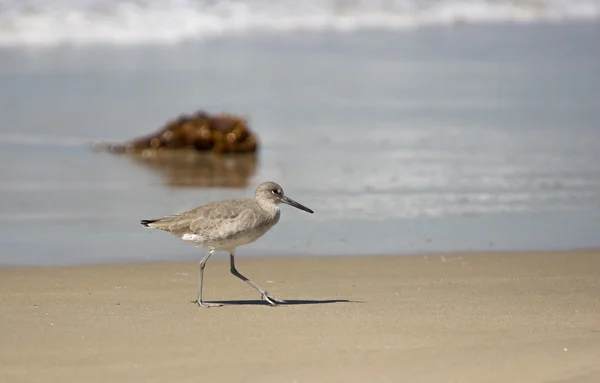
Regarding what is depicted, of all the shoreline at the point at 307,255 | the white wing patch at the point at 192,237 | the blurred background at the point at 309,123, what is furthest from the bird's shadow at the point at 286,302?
the blurred background at the point at 309,123

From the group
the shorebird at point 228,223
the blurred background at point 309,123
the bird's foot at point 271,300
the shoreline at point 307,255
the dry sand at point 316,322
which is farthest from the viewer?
the blurred background at point 309,123

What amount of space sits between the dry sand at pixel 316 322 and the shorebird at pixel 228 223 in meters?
0.41

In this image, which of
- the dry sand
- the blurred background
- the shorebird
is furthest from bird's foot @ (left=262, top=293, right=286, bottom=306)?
the blurred background

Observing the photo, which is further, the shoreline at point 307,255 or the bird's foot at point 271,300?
the shoreline at point 307,255

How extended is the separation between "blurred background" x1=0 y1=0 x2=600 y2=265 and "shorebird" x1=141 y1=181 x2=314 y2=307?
5.41ft

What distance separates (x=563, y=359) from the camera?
22.0 feet

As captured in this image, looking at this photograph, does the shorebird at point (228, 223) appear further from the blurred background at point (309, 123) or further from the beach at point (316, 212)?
the blurred background at point (309, 123)

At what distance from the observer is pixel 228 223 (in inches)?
328

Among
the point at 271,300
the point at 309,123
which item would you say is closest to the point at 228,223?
the point at 271,300

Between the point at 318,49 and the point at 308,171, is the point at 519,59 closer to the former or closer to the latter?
the point at 318,49

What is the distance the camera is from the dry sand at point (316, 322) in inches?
255

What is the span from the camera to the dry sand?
21.2 ft

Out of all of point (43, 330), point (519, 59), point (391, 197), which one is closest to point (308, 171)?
point (391, 197)

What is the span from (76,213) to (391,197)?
10.9ft
